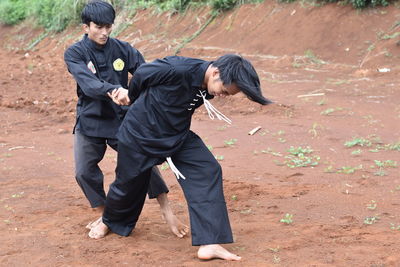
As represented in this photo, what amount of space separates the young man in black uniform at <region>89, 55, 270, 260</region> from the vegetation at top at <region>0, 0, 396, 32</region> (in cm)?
969

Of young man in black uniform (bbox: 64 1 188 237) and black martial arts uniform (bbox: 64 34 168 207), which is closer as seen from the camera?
young man in black uniform (bbox: 64 1 188 237)

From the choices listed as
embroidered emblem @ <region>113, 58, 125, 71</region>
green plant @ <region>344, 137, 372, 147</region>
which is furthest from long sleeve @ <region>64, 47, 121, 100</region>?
green plant @ <region>344, 137, 372, 147</region>

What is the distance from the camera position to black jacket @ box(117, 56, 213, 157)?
368 cm

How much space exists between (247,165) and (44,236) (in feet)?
8.73

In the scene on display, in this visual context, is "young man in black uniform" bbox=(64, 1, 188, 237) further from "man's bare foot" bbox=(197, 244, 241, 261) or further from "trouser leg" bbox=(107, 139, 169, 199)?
"man's bare foot" bbox=(197, 244, 241, 261)

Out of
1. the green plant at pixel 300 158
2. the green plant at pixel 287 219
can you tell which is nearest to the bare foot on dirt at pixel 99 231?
the green plant at pixel 287 219

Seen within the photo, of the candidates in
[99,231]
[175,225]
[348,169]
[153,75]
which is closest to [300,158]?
[348,169]

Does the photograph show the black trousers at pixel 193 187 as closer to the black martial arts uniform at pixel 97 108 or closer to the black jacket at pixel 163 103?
the black jacket at pixel 163 103

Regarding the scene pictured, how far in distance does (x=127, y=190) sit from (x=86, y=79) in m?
0.87

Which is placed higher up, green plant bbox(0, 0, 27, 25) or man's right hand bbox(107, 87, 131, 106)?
man's right hand bbox(107, 87, 131, 106)

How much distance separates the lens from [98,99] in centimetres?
427

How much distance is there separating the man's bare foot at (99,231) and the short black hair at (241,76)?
1583mm

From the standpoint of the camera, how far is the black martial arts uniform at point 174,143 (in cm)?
371

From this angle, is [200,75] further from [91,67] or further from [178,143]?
[91,67]
